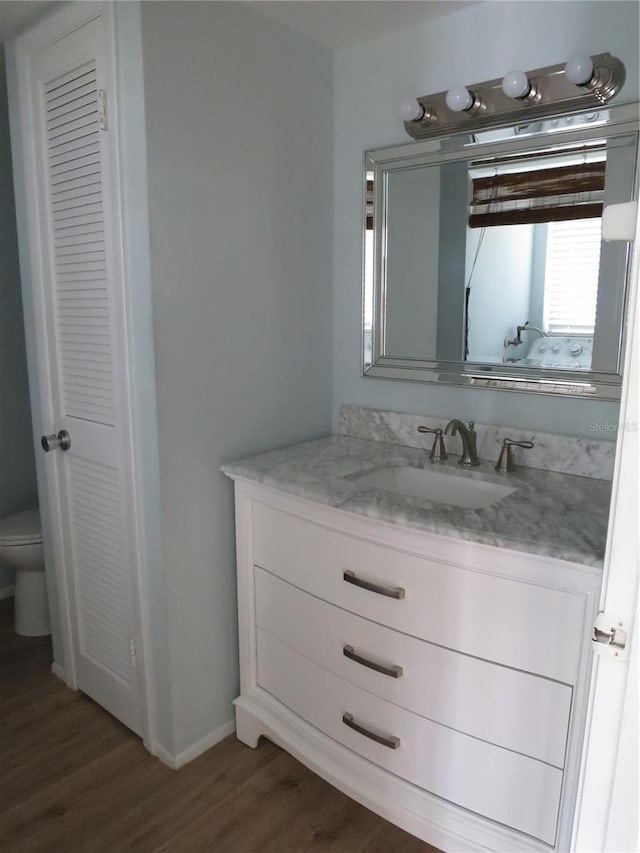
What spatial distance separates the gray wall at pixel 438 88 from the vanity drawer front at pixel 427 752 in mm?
837

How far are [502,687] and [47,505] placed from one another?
1577 mm

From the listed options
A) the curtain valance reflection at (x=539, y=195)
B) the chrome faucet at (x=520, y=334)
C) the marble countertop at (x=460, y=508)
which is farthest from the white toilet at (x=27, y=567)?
the curtain valance reflection at (x=539, y=195)

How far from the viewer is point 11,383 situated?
2855 mm

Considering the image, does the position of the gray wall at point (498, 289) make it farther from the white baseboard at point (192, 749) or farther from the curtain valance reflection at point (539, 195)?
the white baseboard at point (192, 749)

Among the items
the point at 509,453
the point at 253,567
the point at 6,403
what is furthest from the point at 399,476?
the point at 6,403

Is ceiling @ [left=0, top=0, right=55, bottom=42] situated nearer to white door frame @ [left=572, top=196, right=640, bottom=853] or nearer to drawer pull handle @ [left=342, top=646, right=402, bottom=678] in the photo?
white door frame @ [left=572, top=196, right=640, bottom=853]

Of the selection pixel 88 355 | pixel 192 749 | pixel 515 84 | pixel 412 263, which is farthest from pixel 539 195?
pixel 192 749

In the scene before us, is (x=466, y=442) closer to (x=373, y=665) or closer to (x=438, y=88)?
(x=373, y=665)

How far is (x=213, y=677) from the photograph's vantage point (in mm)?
1900

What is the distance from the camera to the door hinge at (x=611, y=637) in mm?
761

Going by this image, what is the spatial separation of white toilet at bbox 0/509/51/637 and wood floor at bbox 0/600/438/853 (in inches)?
20.3

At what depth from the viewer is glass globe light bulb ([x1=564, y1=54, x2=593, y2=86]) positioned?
1464 mm

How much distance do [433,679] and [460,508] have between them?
15.6 inches

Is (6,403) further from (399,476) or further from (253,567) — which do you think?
(399,476)
